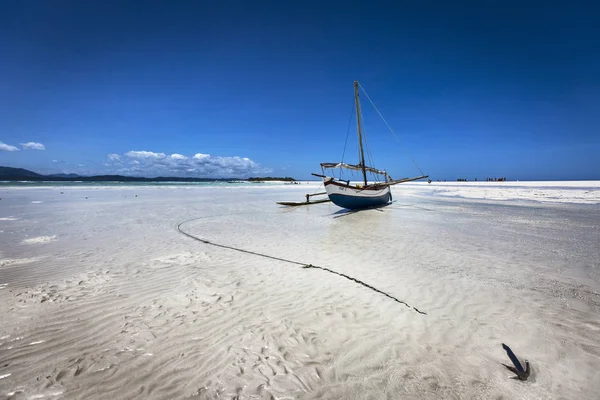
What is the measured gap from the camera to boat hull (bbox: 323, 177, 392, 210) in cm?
1950

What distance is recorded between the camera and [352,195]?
20.7 metres

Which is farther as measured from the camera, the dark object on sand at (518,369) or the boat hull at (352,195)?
the boat hull at (352,195)

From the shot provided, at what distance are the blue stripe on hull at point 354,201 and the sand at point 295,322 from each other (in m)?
10.6

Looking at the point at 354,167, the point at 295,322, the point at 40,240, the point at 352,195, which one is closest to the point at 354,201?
the point at 352,195

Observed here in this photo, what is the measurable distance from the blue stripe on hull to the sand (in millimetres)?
10555

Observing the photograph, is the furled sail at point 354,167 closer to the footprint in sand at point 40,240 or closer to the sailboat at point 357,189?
the sailboat at point 357,189

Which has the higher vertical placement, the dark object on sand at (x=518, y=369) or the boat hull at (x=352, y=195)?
the boat hull at (x=352, y=195)

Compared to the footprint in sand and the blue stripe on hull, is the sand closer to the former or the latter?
the footprint in sand

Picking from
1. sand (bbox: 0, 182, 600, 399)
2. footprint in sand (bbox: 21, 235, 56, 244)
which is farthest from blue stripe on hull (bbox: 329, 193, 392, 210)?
footprint in sand (bbox: 21, 235, 56, 244)

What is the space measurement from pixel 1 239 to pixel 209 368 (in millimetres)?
12667

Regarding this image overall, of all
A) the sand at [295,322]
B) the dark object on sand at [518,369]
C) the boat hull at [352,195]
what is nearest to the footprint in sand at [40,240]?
the sand at [295,322]

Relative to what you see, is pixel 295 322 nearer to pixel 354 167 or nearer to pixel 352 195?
pixel 352 195

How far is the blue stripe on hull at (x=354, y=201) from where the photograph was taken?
2008 cm

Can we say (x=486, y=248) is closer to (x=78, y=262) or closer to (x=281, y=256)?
(x=281, y=256)
